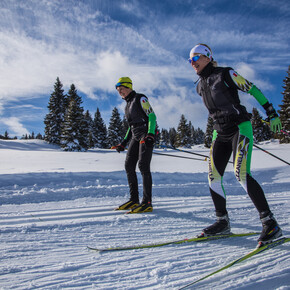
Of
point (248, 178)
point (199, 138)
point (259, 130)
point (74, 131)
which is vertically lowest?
point (248, 178)

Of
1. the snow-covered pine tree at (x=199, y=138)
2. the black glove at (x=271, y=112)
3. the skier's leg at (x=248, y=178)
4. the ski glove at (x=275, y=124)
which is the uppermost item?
the snow-covered pine tree at (x=199, y=138)

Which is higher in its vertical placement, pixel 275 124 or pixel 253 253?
pixel 275 124

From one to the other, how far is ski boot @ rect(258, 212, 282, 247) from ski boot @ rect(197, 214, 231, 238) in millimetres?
425

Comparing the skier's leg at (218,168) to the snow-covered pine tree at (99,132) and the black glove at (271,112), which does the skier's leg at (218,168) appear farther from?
the snow-covered pine tree at (99,132)

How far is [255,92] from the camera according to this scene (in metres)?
2.46

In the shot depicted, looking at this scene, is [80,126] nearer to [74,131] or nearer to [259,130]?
[74,131]

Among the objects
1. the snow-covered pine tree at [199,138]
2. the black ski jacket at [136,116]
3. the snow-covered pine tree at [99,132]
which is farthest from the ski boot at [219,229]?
the snow-covered pine tree at [199,138]

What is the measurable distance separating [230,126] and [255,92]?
45cm

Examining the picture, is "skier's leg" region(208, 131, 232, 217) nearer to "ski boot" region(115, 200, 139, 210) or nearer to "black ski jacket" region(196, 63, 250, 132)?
"black ski jacket" region(196, 63, 250, 132)

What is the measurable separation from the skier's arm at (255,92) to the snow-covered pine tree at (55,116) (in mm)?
38487

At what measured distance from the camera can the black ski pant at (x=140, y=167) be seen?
148 inches

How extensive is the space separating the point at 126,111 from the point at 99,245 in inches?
96.3

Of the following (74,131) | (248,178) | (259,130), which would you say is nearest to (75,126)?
(74,131)

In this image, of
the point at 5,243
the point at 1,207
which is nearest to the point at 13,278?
the point at 5,243
